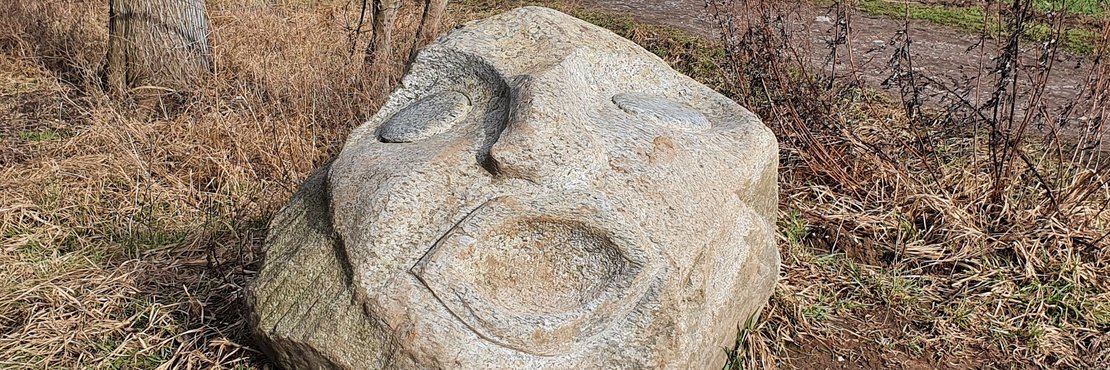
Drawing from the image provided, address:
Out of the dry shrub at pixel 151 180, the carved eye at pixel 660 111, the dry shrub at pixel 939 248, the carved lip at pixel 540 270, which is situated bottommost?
the dry shrub at pixel 939 248

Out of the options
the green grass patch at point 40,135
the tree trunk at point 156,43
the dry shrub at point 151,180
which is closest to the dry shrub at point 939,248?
the dry shrub at point 151,180

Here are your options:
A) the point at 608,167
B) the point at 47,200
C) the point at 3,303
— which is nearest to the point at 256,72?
the point at 47,200

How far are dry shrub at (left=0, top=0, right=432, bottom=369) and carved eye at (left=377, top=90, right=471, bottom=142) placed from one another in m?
0.78

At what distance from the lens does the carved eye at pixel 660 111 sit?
2.49m

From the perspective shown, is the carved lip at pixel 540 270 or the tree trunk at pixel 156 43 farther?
the tree trunk at pixel 156 43

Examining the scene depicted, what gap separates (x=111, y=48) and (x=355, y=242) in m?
3.50

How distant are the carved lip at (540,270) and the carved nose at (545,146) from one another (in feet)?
0.22

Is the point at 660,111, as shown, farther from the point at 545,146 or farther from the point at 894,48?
the point at 894,48

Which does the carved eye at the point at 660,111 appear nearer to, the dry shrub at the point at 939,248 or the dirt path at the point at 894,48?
the dry shrub at the point at 939,248

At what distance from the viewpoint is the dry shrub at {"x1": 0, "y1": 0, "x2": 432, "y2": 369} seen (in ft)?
9.12

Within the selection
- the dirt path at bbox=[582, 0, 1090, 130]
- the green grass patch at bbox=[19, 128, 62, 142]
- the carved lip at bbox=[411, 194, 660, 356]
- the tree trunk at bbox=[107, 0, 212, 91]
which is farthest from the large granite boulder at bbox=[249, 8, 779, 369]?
the dirt path at bbox=[582, 0, 1090, 130]

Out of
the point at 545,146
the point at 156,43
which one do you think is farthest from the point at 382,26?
the point at 545,146

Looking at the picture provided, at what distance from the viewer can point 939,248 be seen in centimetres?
339

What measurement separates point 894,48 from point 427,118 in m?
4.99
